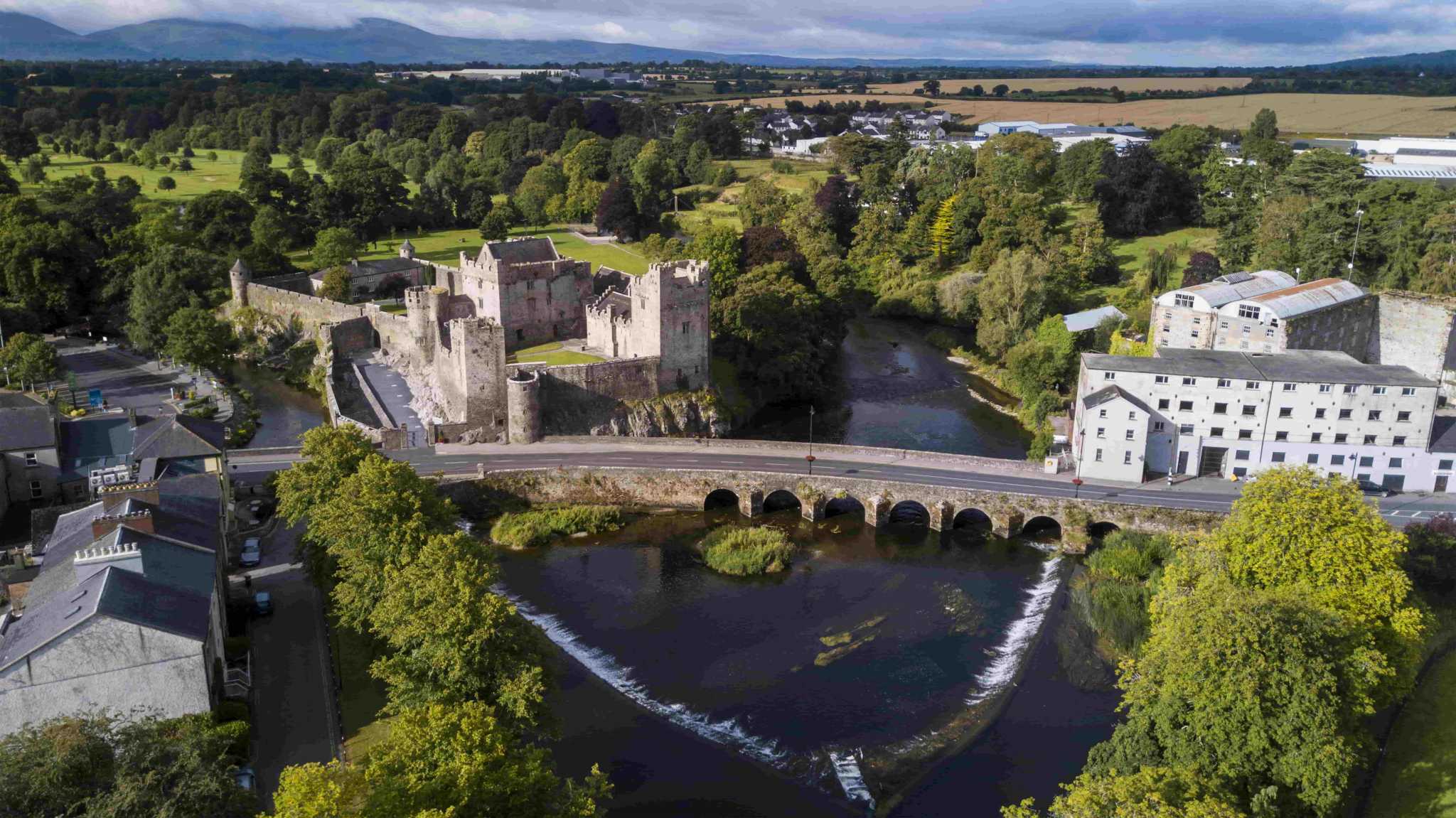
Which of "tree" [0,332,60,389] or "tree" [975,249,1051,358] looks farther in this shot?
"tree" [975,249,1051,358]

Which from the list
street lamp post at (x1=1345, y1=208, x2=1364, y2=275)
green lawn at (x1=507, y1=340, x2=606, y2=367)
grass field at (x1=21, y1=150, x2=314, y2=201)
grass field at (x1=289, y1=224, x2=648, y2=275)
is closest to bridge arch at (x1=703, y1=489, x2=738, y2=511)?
green lawn at (x1=507, y1=340, x2=606, y2=367)

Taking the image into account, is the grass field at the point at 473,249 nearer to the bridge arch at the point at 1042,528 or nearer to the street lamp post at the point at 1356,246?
the bridge arch at the point at 1042,528

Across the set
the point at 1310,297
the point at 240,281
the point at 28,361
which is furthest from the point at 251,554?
the point at 1310,297

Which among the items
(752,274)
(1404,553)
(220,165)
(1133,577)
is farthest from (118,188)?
(1404,553)

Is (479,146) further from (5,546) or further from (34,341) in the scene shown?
(5,546)

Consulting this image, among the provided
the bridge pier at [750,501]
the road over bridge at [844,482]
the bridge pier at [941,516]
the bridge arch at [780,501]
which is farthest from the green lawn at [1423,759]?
the bridge pier at [750,501]

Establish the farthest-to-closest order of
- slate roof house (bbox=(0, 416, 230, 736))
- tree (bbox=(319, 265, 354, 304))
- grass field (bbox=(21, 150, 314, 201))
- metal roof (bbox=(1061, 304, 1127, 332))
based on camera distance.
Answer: grass field (bbox=(21, 150, 314, 201)) < tree (bbox=(319, 265, 354, 304)) < metal roof (bbox=(1061, 304, 1127, 332)) < slate roof house (bbox=(0, 416, 230, 736))

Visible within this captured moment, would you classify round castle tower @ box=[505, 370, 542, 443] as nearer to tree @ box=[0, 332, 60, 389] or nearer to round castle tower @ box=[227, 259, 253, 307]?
tree @ box=[0, 332, 60, 389]
